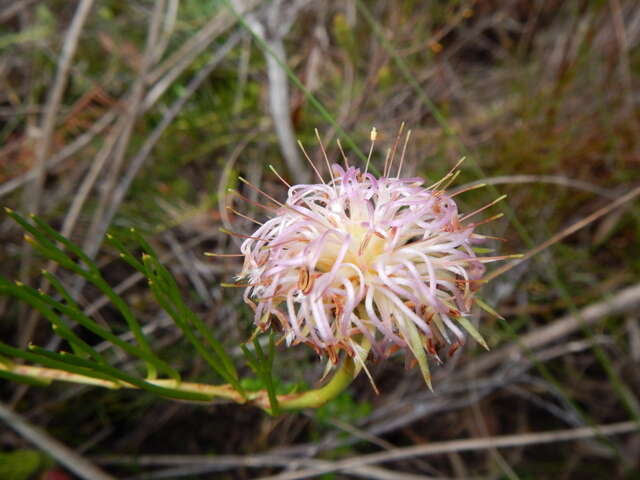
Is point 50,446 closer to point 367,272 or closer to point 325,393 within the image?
point 325,393

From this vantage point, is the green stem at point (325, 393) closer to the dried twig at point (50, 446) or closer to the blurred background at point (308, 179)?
the blurred background at point (308, 179)

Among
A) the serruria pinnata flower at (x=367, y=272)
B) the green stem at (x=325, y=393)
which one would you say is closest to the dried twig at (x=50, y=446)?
the green stem at (x=325, y=393)

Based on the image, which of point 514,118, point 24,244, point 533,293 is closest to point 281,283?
point 24,244

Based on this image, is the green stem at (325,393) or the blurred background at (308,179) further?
the blurred background at (308,179)

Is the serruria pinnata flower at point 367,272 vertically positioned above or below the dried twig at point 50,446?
above

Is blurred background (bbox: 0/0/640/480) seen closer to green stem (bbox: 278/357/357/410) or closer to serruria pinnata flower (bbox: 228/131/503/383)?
green stem (bbox: 278/357/357/410)

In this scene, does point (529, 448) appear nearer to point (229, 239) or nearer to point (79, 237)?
point (229, 239)

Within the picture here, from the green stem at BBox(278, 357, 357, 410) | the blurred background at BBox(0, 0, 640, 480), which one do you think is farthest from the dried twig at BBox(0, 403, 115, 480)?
the green stem at BBox(278, 357, 357, 410)
